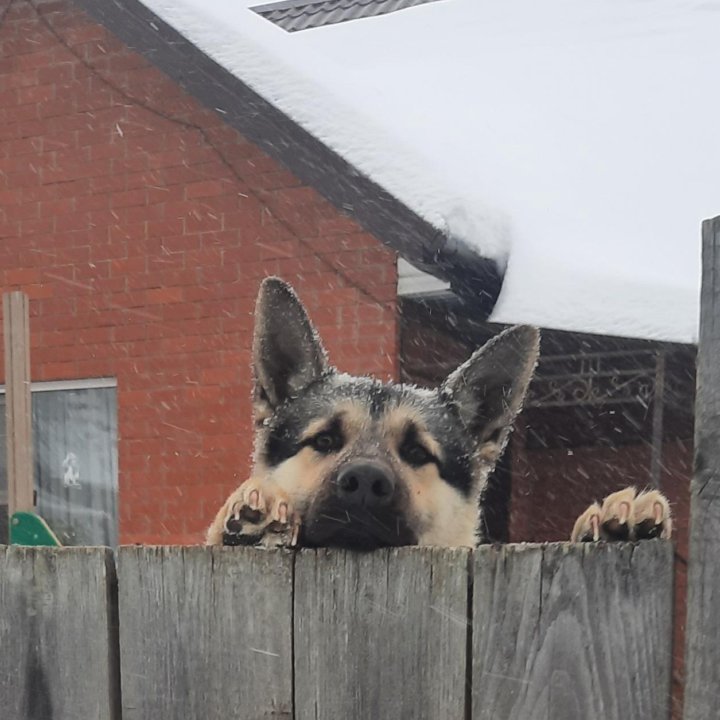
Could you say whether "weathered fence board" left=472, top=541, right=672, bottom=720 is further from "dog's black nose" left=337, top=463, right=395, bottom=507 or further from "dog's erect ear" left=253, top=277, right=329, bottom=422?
"dog's erect ear" left=253, top=277, right=329, bottom=422

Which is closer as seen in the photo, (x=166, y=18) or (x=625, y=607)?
(x=625, y=607)

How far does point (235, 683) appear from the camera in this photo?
1.15 metres

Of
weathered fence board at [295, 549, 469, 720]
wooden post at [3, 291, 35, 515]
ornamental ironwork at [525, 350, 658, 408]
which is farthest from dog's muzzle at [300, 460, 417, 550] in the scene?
wooden post at [3, 291, 35, 515]

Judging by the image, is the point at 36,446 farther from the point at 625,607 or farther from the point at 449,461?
the point at 625,607

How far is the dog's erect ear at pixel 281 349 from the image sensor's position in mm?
2109

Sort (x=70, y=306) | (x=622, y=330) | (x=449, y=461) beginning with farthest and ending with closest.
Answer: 1. (x=70, y=306)
2. (x=622, y=330)
3. (x=449, y=461)

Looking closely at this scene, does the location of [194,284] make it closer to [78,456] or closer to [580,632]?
[78,456]

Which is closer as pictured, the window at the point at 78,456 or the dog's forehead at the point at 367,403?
the dog's forehead at the point at 367,403

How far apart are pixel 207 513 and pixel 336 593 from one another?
185 centimetres

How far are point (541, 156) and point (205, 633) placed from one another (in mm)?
2293

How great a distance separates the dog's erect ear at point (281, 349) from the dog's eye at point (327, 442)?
200mm

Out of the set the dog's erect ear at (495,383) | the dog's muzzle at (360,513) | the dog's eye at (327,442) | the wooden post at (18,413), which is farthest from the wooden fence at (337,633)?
the wooden post at (18,413)

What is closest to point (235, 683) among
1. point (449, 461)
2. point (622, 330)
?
point (449, 461)

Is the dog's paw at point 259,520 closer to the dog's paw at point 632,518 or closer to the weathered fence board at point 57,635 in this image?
the weathered fence board at point 57,635
